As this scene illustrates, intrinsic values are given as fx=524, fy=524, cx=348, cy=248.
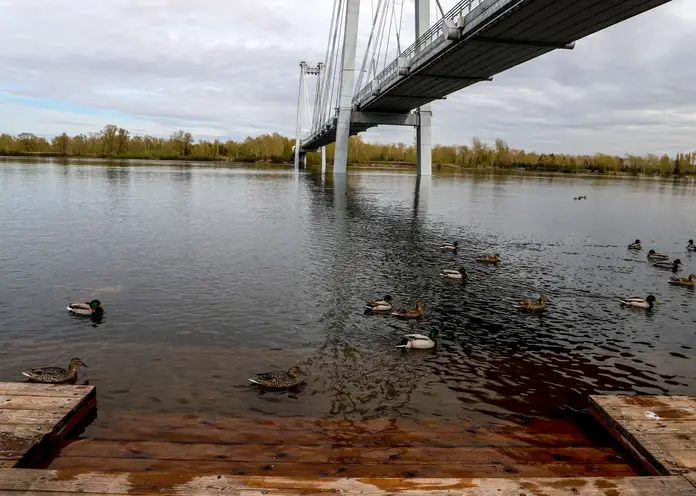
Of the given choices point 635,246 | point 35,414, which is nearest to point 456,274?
point 635,246

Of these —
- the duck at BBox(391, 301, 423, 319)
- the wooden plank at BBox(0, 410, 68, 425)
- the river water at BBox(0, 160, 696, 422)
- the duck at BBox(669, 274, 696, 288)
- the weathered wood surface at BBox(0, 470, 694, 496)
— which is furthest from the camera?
the duck at BBox(669, 274, 696, 288)

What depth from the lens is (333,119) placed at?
254 feet

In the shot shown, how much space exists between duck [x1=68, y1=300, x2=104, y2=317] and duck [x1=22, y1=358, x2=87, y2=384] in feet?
11.1

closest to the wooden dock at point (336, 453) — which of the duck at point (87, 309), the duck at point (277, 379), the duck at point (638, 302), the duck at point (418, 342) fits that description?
the duck at point (277, 379)

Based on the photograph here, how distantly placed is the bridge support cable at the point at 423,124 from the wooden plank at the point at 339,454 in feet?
174

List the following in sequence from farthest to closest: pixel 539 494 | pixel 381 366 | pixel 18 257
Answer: pixel 18 257, pixel 381 366, pixel 539 494

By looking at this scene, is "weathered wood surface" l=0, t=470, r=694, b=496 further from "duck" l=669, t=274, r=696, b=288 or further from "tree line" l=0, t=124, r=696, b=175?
"tree line" l=0, t=124, r=696, b=175

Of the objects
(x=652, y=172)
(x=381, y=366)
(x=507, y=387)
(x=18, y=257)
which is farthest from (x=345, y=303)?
(x=652, y=172)

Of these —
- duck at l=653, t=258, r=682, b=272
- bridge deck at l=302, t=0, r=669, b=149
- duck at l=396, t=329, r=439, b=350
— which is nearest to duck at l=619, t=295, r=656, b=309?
duck at l=653, t=258, r=682, b=272

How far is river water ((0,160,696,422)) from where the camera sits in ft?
30.2

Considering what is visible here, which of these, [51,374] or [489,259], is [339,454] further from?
[489,259]

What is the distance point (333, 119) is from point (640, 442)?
74.3 meters

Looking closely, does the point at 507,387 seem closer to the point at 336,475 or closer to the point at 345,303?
the point at 336,475

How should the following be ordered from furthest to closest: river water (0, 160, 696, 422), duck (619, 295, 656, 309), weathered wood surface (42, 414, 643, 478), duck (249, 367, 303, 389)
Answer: duck (619, 295, 656, 309) < river water (0, 160, 696, 422) < duck (249, 367, 303, 389) < weathered wood surface (42, 414, 643, 478)
